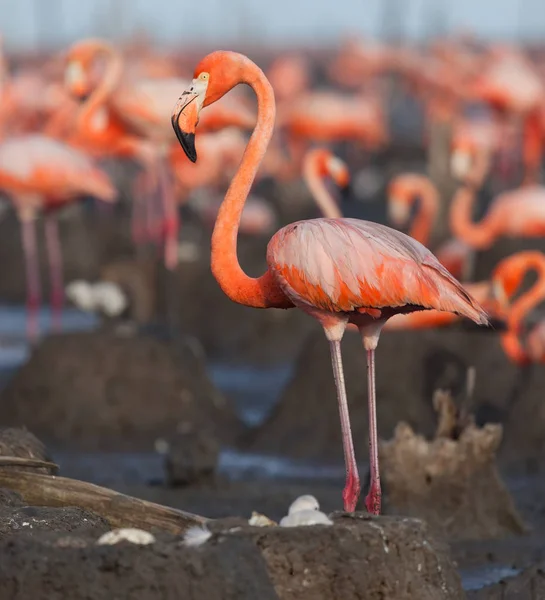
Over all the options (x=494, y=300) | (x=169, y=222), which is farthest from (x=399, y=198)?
(x=494, y=300)

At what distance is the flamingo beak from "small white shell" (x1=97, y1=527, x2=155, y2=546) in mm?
1684

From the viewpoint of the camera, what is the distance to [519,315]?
10.3 meters

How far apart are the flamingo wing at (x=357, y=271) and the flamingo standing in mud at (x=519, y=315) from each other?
4189mm

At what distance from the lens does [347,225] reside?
5805mm

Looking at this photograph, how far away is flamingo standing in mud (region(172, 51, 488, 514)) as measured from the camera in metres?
5.63

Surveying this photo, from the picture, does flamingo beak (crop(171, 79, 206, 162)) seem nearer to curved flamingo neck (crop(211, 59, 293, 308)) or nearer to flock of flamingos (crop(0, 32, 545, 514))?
flock of flamingos (crop(0, 32, 545, 514))

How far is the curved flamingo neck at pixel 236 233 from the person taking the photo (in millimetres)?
5859

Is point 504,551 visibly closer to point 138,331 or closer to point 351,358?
point 351,358

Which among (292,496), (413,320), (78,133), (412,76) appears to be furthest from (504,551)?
(412,76)

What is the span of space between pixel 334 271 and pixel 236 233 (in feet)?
1.27

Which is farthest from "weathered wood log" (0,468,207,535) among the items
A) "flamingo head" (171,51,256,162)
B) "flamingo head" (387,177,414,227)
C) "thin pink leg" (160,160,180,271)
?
"flamingo head" (387,177,414,227)

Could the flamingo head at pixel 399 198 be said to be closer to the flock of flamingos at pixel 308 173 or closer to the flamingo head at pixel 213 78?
the flock of flamingos at pixel 308 173

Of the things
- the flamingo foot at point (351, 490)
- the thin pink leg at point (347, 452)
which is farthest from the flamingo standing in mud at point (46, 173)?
the flamingo foot at point (351, 490)

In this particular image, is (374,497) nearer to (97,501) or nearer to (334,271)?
(334,271)
